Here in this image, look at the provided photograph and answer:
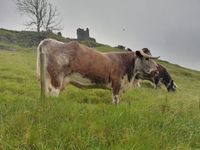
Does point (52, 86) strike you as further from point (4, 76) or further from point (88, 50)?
point (4, 76)

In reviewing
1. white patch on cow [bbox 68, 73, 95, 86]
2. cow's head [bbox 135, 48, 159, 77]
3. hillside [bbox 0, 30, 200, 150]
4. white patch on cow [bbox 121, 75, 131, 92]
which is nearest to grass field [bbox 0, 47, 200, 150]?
hillside [bbox 0, 30, 200, 150]

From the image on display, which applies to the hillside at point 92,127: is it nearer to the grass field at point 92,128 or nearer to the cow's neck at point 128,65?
the grass field at point 92,128

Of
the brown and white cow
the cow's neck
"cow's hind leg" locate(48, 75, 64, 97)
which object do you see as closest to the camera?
"cow's hind leg" locate(48, 75, 64, 97)

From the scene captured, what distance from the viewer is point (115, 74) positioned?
13508 mm

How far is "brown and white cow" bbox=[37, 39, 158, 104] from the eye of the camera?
11.6 m

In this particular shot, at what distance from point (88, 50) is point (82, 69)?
2.43 ft

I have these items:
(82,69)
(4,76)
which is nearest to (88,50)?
(82,69)

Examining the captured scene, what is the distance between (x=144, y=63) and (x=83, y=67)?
123 inches

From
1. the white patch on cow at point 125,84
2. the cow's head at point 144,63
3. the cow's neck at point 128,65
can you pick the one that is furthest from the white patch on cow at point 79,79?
the cow's head at point 144,63

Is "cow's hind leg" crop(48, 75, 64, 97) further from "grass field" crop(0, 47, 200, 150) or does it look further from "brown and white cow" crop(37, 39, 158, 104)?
"grass field" crop(0, 47, 200, 150)

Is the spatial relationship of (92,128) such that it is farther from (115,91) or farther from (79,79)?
(115,91)

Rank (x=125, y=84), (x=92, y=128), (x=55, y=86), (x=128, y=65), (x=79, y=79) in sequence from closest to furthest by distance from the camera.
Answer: (x=92, y=128)
(x=55, y=86)
(x=79, y=79)
(x=125, y=84)
(x=128, y=65)

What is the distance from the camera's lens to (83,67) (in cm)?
1221

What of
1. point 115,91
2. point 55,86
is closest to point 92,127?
point 55,86
